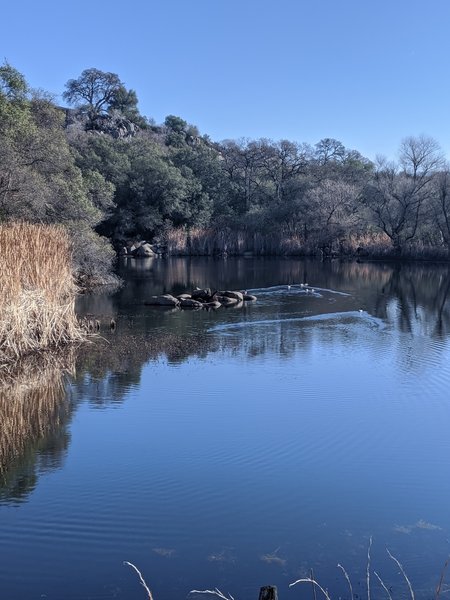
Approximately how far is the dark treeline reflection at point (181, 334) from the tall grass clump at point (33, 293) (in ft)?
1.75

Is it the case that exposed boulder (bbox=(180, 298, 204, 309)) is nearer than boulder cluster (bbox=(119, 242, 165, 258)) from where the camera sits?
Yes

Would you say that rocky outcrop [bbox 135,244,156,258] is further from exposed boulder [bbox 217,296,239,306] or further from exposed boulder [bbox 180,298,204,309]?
exposed boulder [bbox 180,298,204,309]

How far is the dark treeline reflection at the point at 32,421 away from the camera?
303 inches

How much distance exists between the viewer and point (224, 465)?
8000 millimetres

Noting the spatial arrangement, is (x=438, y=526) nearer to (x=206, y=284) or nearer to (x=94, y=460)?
(x=94, y=460)

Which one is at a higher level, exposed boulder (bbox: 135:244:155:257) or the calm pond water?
exposed boulder (bbox: 135:244:155:257)

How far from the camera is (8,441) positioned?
8828 millimetres

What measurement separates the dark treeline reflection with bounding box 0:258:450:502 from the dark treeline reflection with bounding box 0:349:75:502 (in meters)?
0.01

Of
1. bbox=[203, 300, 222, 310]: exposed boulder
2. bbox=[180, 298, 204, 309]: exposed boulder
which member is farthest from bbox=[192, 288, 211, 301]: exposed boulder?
bbox=[180, 298, 204, 309]: exposed boulder

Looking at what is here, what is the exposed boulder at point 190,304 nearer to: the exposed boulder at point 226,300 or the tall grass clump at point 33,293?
the exposed boulder at point 226,300

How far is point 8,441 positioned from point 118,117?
232 ft

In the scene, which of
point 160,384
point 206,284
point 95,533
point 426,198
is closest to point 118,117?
point 426,198

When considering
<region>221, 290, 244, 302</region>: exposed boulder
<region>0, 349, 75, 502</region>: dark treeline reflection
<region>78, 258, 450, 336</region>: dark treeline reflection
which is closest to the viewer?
<region>0, 349, 75, 502</region>: dark treeline reflection

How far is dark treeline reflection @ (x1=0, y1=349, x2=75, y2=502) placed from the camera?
25.3ft
